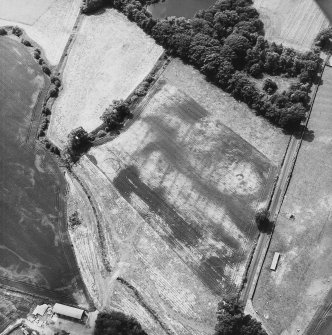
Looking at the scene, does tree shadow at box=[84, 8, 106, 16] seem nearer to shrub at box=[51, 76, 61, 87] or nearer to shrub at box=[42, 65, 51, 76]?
shrub at box=[42, 65, 51, 76]

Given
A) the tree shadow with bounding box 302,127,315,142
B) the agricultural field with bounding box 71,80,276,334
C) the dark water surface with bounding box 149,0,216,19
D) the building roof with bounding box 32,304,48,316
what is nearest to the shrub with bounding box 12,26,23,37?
the dark water surface with bounding box 149,0,216,19

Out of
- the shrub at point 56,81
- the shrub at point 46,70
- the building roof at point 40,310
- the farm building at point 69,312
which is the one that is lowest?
the building roof at point 40,310

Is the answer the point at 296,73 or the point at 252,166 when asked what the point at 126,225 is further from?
the point at 296,73

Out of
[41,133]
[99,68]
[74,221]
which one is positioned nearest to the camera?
[74,221]

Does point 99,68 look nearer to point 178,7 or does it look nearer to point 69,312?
point 178,7

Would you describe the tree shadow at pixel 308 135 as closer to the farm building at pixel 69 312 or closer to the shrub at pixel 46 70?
the farm building at pixel 69 312

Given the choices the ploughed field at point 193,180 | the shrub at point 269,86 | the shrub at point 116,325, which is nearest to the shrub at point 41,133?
the ploughed field at point 193,180

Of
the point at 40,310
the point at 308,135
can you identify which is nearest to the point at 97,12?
the point at 308,135

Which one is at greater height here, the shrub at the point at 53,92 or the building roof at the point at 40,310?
the shrub at the point at 53,92
